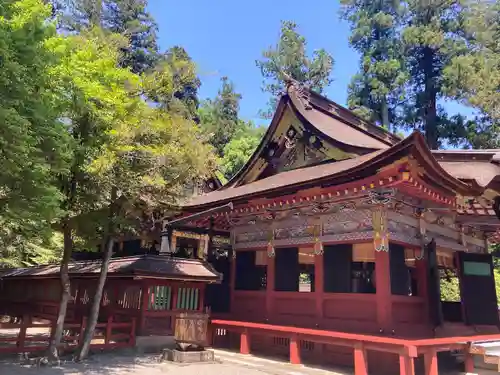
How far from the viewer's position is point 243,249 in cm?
1419

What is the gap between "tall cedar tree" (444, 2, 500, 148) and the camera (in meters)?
30.0

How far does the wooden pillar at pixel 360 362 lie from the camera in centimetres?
898

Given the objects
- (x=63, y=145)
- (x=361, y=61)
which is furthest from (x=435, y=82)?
(x=63, y=145)

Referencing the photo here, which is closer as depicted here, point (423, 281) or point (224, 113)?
point (423, 281)

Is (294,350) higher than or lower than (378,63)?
lower

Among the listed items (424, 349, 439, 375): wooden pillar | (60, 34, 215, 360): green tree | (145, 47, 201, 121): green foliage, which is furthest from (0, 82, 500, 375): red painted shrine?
(145, 47, 201, 121): green foliage

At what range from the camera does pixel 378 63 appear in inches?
1511

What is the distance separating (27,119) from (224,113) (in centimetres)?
4770

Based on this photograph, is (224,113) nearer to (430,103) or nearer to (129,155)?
(430,103)

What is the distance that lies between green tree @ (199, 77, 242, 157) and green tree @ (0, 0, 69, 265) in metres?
41.5

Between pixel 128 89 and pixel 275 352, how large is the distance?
8566mm

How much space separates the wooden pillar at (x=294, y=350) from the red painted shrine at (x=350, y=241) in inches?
1.0

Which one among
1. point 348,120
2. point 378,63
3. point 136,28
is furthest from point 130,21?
point 348,120

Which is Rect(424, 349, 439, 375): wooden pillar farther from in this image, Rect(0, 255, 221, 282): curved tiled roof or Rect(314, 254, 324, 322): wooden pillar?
Rect(0, 255, 221, 282): curved tiled roof
